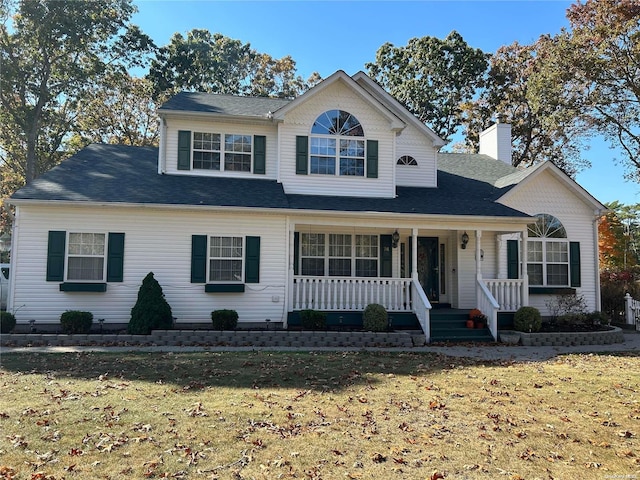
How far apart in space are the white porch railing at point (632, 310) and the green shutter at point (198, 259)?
14.1 metres

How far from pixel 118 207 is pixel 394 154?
835cm

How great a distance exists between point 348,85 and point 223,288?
7290mm

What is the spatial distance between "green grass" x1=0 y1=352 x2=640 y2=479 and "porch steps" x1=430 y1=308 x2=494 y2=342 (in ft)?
10.6

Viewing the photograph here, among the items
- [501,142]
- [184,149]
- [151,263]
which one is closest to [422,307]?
[151,263]

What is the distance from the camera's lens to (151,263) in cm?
1202

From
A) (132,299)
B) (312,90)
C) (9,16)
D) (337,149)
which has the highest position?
(9,16)

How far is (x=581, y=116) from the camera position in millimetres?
20016

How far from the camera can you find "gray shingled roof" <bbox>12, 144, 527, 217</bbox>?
12000 mm

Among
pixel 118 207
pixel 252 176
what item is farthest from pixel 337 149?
pixel 118 207

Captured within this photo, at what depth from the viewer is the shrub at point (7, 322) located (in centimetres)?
1071

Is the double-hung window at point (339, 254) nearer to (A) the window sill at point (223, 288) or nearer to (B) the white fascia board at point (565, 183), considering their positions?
(A) the window sill at point (223, 288)

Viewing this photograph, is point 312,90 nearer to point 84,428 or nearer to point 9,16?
point 84,428

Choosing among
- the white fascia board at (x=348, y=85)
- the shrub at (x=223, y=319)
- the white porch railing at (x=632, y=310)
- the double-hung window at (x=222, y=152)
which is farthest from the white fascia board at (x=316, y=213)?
the white porch railing at (x=632, y=310)

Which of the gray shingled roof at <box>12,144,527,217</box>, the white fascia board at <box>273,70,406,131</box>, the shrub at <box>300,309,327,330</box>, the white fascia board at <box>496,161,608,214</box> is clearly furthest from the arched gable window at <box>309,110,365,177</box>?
the white fascia board at <box>496,161,608,214</box>
